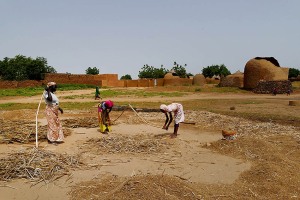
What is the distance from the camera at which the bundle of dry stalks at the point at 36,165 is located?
17.6ft

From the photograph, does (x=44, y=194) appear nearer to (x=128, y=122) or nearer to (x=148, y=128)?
(x=148, y=128)

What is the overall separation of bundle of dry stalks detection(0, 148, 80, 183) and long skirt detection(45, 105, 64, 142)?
1372 mm

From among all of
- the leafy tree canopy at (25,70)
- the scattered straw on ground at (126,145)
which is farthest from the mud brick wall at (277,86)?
the leafy tree canopy at (25,70)

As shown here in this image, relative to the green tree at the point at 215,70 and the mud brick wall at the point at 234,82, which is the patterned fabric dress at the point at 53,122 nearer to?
the mud brick wall at the point at 234,82

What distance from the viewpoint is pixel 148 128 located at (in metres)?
10.7

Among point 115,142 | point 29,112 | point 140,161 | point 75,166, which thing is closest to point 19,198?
point 75,166

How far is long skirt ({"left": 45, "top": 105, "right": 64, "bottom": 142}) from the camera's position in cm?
779

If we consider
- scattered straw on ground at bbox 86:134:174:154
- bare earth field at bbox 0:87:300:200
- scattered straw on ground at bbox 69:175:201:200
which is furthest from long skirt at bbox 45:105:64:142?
scattered straw on ground at bbox 69:175:201:200

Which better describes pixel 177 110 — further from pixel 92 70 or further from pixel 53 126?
pixel 92 70

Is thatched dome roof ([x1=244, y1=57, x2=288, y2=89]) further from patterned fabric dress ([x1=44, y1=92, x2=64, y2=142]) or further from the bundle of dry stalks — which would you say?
the bundle of dry stalks

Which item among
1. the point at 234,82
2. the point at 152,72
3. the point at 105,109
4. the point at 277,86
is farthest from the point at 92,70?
the point at 105,109

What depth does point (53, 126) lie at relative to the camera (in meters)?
7.79

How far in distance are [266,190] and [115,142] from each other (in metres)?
3.95

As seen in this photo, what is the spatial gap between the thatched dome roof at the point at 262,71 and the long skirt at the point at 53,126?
27.1 m
